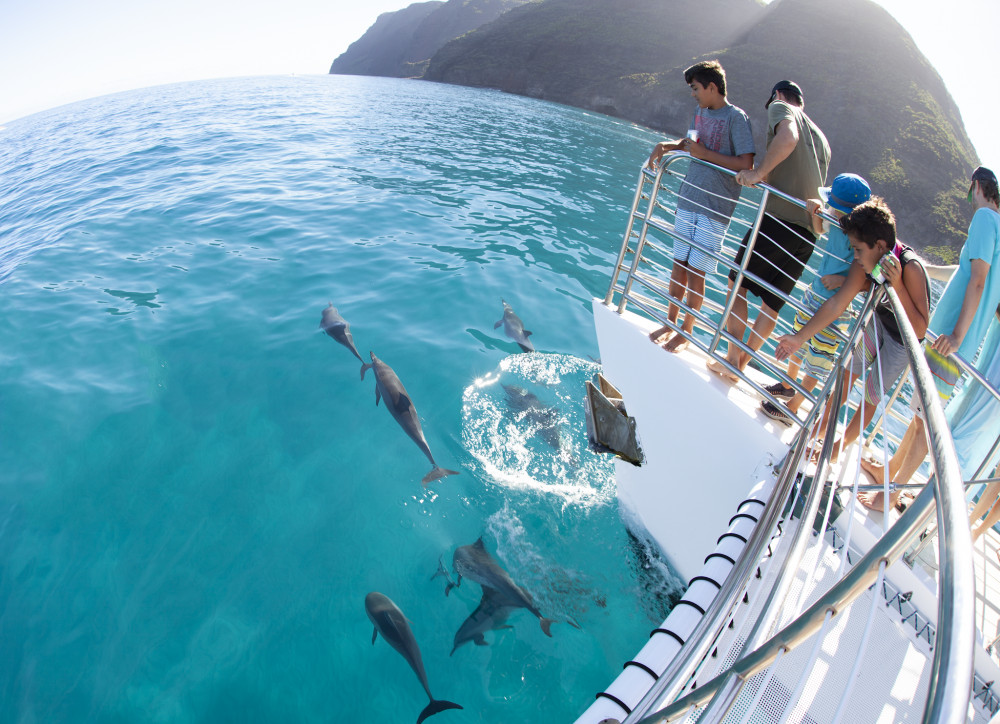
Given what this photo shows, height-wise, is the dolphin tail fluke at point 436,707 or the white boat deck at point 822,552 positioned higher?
the white boat deck at point 822,552

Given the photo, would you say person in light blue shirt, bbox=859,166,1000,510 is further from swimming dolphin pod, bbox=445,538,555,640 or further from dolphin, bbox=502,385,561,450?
dolphin, bbox=502,385,561,450

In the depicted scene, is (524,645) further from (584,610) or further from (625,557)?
(625,557)

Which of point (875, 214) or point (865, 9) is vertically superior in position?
point (865, 9)

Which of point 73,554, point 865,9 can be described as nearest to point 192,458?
point 73,554

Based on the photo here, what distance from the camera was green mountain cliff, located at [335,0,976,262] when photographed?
115ft

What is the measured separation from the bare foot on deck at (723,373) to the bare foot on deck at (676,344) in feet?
1.18

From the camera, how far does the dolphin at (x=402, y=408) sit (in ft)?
16.6

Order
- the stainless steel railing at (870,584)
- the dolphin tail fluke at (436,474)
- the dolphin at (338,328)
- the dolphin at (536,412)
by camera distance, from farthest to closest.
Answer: the dolphin at (338,328) < the dolphin at (536,412) < the dolphin tail fluke at (436,474) < the stainless steel railing at (870,584)

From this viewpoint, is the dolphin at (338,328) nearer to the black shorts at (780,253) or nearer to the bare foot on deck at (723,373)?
the bare foot on deck at (723,373)

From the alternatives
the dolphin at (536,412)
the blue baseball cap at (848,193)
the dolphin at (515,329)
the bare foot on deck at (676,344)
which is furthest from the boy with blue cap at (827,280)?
the dolphin at (515,329)

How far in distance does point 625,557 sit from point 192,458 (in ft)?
14.8

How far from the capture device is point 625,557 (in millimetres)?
4367

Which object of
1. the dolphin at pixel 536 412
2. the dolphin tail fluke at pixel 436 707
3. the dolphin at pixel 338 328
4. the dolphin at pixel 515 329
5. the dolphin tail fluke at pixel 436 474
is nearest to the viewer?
the dolphin tail fluke at pixel 436 707

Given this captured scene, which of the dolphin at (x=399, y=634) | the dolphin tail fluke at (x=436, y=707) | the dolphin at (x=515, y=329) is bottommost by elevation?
A: the dolphin tail fluke at (x=436, y=707)
